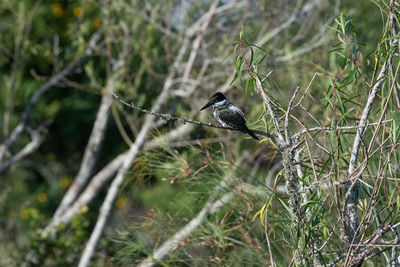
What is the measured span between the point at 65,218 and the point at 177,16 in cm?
244

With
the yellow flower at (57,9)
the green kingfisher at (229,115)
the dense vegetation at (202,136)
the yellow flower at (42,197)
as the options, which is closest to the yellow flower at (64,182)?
the dense vegetation at (202,136)

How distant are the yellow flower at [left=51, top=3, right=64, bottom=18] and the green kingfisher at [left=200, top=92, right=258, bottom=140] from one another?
14.4 ft

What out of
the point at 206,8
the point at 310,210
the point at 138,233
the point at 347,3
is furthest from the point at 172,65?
the point at 310,210

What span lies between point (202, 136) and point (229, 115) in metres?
2.11

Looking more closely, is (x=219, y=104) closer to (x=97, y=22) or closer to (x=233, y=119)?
(x=233, y=119)

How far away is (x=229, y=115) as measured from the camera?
2.16 meters

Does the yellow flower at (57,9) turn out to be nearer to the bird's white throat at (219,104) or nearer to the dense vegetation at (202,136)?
the dense vegetation at (202,136)

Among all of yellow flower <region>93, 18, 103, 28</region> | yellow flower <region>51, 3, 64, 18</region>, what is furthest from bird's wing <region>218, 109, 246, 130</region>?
yellow flower <region>51, 3, 64, 18</region>

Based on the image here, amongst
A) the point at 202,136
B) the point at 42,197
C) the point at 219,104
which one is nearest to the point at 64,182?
the point at 42,197

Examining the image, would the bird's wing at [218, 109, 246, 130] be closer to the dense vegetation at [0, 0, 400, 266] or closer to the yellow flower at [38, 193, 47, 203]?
the dense vegetation at [0, 0, 400, 266]

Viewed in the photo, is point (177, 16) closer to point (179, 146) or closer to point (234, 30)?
point (234, 30)

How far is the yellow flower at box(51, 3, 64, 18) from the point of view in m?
6.18

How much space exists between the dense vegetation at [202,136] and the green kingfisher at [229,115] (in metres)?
0.06

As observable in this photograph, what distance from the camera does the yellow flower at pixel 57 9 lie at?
243 inches
